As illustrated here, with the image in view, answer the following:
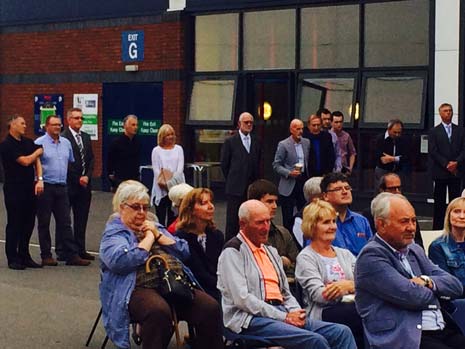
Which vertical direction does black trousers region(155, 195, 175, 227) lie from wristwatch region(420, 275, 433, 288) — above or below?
below

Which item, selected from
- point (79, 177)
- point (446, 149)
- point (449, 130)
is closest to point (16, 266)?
point (79, 177)

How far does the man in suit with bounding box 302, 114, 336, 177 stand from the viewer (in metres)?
15.0

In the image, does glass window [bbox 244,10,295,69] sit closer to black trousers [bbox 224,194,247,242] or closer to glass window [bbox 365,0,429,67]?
glass window [bbox 365,0,429,67]

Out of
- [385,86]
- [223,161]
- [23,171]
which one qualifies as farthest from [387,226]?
[385,86]

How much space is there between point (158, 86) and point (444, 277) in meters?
15.2

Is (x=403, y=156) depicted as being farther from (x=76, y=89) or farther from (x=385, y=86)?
(x=76, y=89)

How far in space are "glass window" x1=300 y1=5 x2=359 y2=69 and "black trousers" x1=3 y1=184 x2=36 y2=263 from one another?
27.0ft

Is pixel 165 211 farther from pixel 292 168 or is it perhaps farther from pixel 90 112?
pixel 90 112

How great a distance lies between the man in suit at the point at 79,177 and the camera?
1352 centimetres

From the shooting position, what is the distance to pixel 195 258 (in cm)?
845

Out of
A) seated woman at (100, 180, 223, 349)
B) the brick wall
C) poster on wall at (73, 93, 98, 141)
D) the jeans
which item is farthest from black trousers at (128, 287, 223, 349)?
poster on wall at (73, 93, 98, 141)

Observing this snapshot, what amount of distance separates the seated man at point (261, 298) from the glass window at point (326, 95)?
11.7 meters

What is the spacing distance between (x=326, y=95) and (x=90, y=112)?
6.04m

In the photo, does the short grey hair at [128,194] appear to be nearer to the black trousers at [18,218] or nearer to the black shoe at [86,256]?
the black trousers at [18,218]
